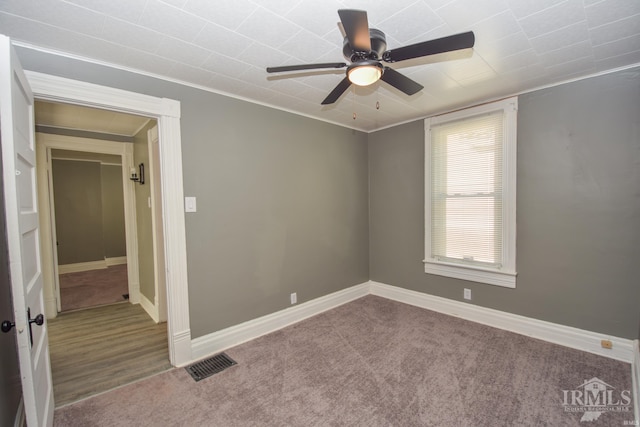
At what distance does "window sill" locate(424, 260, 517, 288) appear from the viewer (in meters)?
3.02

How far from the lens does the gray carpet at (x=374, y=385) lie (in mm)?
1857

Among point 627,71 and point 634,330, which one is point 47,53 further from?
point 634,330

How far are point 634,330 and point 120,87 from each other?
4660mm

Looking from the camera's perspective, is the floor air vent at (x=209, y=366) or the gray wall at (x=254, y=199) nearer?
the floor air vent at (x=209, y=366)

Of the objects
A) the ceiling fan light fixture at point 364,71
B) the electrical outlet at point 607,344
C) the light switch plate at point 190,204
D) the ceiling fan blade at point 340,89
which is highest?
the ceiling fan blade at point 340,89

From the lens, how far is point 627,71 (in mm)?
2344

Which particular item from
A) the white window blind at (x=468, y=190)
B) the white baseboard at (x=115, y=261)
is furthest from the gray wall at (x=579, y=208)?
the white baseboard at (x=115, y=261)

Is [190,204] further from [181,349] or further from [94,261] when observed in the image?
[94,261]

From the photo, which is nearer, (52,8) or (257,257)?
(52,8)

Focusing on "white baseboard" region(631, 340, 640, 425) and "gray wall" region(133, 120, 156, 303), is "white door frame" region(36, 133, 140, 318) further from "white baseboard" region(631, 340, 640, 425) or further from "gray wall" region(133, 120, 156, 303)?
"white baseboard" region(631, 340, 640, 425)

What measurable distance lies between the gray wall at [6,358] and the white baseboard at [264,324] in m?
1.11

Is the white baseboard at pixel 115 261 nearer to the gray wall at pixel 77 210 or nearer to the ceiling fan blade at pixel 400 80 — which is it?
the gray wall at pixel 77 210

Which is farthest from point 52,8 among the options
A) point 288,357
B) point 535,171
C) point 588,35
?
point 535,171

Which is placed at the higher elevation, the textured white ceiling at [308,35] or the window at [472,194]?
the textured white ceiling at [308,35]
